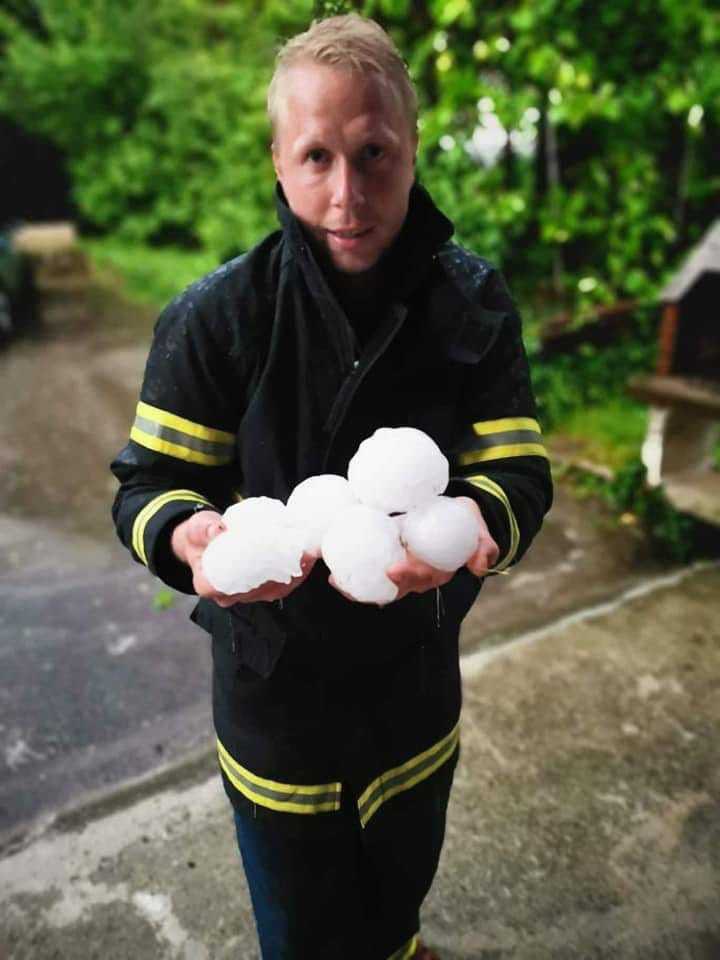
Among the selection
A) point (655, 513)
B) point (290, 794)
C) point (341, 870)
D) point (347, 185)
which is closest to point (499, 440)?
point (347, 185)

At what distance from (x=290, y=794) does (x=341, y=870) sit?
0.25 metres

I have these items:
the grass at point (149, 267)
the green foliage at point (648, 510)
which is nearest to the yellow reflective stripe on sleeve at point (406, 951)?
the green foliage at point (648, 510)

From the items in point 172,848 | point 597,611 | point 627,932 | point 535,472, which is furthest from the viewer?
point 597,611

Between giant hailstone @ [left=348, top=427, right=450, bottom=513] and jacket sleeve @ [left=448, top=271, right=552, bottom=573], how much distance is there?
0.16 metres

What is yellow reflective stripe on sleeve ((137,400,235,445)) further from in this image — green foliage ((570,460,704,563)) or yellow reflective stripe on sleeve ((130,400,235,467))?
green foliage ((570,460,704,563))

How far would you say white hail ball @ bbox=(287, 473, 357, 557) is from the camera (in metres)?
1.14

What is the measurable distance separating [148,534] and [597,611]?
8.25 feet

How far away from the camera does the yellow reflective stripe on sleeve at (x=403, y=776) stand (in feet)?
4.65

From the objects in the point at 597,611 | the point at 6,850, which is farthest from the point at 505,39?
the point at 6,850

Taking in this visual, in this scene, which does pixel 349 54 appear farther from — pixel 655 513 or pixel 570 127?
pixel 570 127

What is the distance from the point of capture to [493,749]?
99.5 inches

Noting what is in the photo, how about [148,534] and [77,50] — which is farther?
[77,50]

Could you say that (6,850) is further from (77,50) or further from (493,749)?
(77,50)

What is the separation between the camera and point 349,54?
1.13m
